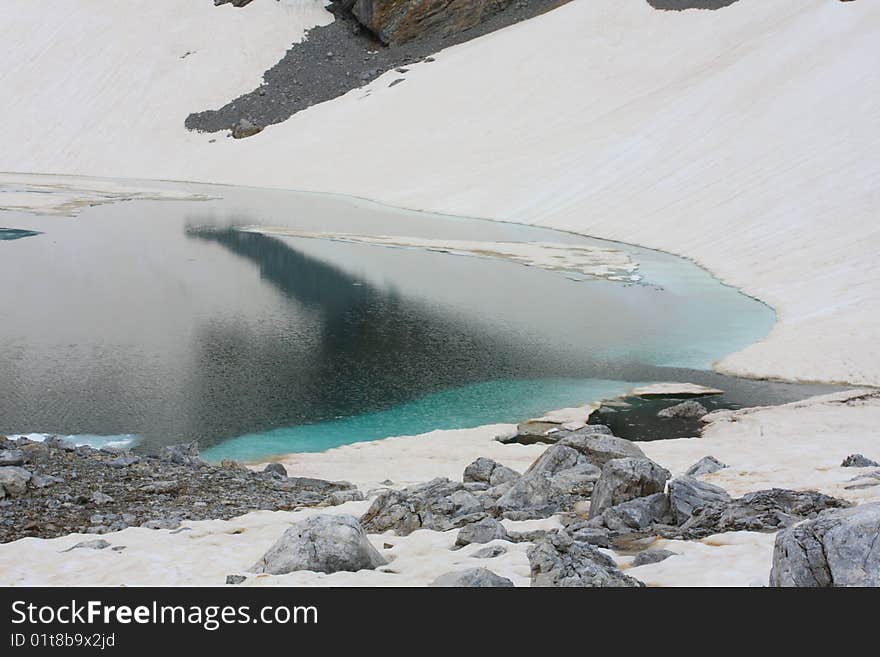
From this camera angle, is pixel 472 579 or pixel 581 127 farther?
pixel 581 127

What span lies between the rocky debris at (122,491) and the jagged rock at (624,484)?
11.0 ft

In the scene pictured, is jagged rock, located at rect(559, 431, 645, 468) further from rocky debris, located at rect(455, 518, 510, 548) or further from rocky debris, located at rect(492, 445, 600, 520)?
rocky debris, located at rect(455, 518, 510, 548)

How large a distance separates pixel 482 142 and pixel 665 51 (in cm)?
1443

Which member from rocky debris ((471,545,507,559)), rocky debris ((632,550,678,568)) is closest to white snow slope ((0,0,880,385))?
rocky debris ((632,550,678,568))

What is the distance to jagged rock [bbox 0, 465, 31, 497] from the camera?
10836 mm

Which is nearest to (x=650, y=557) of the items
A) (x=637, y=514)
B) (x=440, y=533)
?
(x=637, y=514)

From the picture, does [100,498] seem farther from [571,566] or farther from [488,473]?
[571,566]

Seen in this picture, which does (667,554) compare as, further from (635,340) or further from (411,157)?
(411,157)

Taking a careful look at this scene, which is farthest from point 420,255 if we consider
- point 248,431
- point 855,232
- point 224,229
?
point 248,431

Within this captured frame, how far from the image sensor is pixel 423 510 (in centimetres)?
998

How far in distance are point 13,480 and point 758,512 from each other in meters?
8.40

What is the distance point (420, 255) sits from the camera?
34156 mm

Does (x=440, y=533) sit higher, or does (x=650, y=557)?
(x=650, y=557)

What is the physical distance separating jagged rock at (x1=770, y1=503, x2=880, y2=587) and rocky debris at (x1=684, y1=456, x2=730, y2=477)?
204 inches
